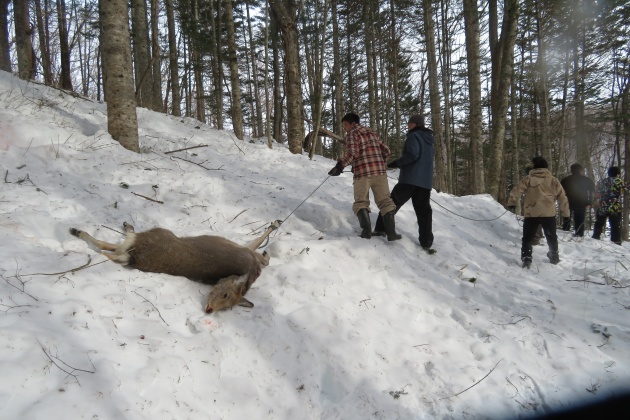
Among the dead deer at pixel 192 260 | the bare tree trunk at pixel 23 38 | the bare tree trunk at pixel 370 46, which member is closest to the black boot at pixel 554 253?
the dead deer at pixel 192 260

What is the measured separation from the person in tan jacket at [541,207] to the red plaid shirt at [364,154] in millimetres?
2776

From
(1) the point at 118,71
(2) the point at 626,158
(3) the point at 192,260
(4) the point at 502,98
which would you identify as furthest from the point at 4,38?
(2) the point at 626,158

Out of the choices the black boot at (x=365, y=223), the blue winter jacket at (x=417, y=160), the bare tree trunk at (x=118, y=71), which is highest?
the bare tree trunk at (x=118, y=71)

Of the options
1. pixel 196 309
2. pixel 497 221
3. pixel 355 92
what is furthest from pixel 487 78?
pixel 196 309

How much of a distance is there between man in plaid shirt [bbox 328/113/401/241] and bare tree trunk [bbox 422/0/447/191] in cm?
782

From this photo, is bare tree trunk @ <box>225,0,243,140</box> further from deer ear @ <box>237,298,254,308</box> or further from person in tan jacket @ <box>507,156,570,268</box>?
deer ear @ <box>237,298,254,308</box>

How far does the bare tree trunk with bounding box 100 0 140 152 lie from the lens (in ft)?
20.9

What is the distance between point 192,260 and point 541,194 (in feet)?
19.1

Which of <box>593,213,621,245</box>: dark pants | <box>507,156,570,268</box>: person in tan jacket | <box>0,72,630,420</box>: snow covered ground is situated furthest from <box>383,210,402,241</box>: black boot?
<box>593,213,621,245</box>: dark pants

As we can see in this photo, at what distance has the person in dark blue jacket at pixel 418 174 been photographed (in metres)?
5.70

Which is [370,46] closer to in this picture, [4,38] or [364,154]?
[364,154]

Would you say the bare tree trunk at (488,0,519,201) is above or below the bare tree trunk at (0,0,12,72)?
below

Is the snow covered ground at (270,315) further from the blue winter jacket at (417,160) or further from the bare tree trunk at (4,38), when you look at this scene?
the bare tree trunk at (4,38)

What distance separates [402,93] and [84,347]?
22.8m
